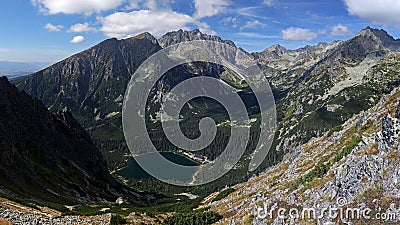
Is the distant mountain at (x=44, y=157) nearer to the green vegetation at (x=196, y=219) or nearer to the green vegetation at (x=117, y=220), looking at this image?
the green vegetation at (x=117, y=220)

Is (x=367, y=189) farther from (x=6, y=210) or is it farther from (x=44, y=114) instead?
(x=44, y=114)

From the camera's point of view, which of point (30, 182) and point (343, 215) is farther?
point (30, 182)

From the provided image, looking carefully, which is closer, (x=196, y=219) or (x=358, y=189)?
(x=358, y=189)

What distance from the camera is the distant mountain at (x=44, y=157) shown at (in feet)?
281

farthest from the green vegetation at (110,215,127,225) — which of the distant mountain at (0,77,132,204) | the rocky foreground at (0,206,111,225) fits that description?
the distant mountain at (0,77,132,204)

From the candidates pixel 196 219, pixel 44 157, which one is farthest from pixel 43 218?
pixel 44 157

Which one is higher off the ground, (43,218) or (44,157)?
(43,218)

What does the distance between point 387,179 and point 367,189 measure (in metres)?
2.18

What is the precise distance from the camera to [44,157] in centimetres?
11775

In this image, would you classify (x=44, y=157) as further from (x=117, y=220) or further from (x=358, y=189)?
(x=358, y=189)

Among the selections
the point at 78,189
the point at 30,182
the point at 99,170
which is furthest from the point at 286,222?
the point at 99,170

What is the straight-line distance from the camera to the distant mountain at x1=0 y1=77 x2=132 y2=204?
281ft

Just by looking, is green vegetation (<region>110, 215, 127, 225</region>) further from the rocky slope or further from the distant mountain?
the distant mountain

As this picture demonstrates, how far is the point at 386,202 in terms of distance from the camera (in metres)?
29.6
